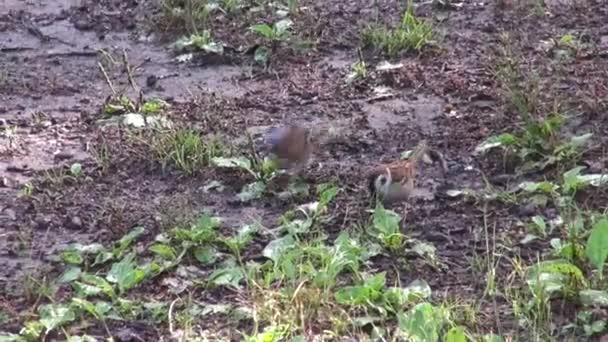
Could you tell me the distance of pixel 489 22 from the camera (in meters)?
5.81

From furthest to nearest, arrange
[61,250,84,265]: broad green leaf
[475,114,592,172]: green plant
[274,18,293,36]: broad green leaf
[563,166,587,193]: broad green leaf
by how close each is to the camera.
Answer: [274,18,293,36]: broad green leaf
[475,114,592,172]: green plant
[563,166,587,193]: broad green leaf
[61,250,84,265]: broad green leaf

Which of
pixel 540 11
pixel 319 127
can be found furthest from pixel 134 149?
pixel 540 11

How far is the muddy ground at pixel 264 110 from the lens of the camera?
402cm

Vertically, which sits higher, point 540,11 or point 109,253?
point 109,253

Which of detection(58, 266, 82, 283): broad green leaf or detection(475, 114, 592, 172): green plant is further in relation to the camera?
detection(475, 114, 592, 172): green plant

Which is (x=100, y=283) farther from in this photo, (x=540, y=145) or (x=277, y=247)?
(x=540, y=145)

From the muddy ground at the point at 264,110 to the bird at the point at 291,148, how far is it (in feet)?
0.34

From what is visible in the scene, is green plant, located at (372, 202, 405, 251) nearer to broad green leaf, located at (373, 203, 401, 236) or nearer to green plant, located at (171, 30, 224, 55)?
broad green leaf, located at (373, 203, 401, 236)

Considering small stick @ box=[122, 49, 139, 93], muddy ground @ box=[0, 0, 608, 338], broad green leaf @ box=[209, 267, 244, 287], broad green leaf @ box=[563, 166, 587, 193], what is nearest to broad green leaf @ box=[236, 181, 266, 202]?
muddy ground @ box=[0, 0, 608, 338]

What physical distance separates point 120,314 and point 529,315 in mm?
1168

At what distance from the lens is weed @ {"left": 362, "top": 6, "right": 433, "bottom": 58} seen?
18.0 feet

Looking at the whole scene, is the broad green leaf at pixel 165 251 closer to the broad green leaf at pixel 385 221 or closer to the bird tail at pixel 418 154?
the broad green leaf at pixel 385 221

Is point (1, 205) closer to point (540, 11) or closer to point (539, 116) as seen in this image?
point (539, 116)

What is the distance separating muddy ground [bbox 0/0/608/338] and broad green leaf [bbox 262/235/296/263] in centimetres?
22
